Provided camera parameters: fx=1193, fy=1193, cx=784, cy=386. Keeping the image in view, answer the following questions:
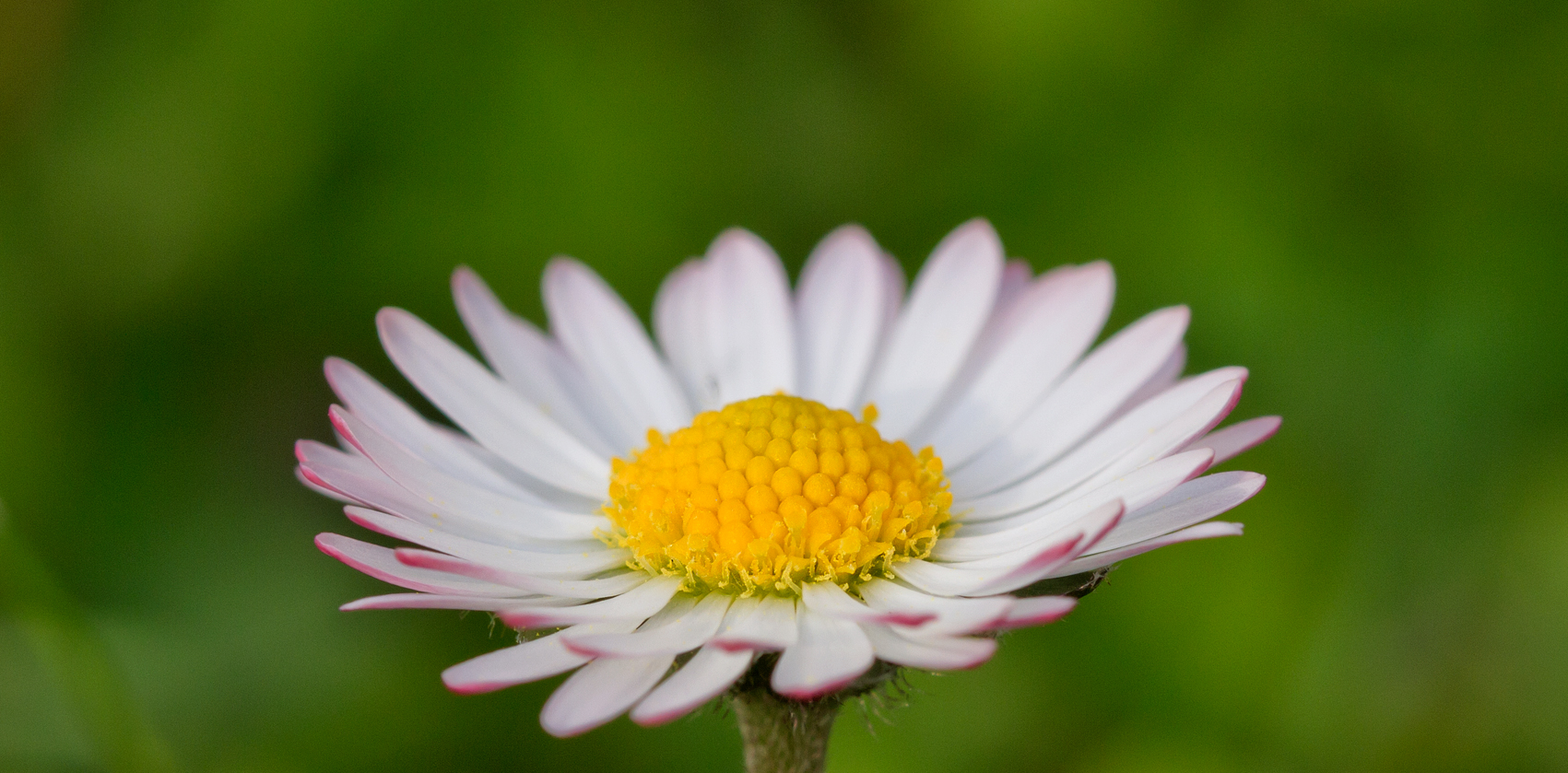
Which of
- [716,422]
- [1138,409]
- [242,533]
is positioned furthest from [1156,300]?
[242,533]

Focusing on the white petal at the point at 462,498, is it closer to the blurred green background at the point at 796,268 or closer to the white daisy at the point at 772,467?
the white daisy at the point at 772,467

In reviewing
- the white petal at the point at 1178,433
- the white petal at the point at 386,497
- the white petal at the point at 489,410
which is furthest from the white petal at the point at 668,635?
the white petal at the point at 1178,433

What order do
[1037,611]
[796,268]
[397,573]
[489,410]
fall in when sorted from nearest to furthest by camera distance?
[1037,611], [397,573], [489,410], [796,268]

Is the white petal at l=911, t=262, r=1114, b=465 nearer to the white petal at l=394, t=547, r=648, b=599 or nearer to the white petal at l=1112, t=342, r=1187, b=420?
the white petal at l=1112, t=342, r=1187, b=420

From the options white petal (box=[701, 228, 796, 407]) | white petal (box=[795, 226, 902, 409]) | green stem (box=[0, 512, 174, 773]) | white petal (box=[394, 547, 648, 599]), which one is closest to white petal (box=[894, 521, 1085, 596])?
white petal (box=[394, 547, 648, 599])

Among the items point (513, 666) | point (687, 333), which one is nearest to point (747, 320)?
point (687, 333)

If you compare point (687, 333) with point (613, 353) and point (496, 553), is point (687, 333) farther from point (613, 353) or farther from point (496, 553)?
point (496, 553)

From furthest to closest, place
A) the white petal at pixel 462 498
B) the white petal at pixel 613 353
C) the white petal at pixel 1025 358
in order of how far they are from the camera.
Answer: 1. the white petal at pixel 613 353
2. the white petal at pixel 1025 358
3. the white petal at pixel 462 498
